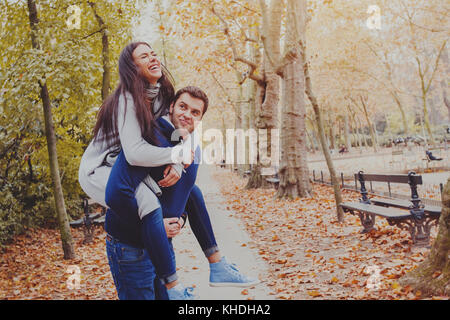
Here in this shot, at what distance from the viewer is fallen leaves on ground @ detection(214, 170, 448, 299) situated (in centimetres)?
384

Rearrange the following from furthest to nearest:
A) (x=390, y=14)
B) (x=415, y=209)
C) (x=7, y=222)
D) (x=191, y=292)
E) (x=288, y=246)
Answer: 1. (x=390, y=14)
2. (x=7, y=222)
3. (x=288, y=246)
4. (x=415, y=209)
5. (x=191, y=292)

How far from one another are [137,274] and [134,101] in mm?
726

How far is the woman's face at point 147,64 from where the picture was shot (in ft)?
5.47

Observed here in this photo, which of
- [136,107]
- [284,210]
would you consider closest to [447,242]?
[136,107]

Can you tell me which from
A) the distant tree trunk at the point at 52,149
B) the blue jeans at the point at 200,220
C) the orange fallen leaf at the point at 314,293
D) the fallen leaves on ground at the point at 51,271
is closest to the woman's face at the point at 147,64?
the blue jeans at the point at 200,220

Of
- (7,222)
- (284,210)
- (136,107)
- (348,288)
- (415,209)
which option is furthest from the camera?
(284,210)

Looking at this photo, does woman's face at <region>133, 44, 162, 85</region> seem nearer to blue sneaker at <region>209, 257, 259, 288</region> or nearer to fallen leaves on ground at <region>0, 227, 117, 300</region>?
blue sneaker at <region>209, 257, 259, 288</region>

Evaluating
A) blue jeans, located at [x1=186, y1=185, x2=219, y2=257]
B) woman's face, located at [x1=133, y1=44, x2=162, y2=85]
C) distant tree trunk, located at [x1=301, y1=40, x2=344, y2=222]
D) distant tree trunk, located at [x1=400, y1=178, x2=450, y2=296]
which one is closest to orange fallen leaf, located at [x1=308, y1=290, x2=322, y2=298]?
distant tree trunk, located at [x1=400, y1=178, x2=450, y2=296]

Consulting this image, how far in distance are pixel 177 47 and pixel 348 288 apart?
1922 cm

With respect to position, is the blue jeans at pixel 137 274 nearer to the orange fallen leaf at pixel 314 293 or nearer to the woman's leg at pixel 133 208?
the woman's leg at pixel 133 208

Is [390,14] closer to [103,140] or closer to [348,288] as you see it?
[348,288]

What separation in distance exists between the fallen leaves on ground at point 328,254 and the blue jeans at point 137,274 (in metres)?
2.42

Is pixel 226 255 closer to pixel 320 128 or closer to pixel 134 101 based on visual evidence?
pixel 320 128
